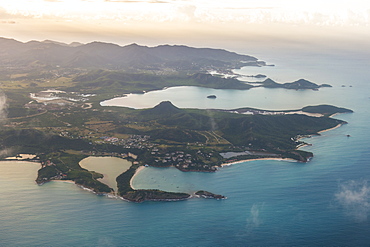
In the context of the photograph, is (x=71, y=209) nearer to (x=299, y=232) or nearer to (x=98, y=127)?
(x=299, y=232)

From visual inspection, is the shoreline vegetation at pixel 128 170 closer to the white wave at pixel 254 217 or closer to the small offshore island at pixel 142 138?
the small offshore island at pixel 142 138

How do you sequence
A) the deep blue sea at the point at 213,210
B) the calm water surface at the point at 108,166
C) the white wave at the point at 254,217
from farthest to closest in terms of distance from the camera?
1. the calm water surface at the point at 108,166
2. the white wave at the point at 254,217
3. the deep blue sea at the point at 213,210

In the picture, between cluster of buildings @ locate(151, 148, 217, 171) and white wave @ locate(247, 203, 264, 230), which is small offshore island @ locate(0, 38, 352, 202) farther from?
white wave @ locate(247, 203, 264, 230)

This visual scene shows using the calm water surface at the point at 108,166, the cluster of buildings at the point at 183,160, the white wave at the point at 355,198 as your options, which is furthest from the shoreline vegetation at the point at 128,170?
the white wave at the point at 355,198

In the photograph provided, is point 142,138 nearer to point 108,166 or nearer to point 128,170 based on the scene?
point 108,166

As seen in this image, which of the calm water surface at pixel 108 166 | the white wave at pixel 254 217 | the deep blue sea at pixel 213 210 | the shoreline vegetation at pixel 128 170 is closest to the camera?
the deep blue sea at pixel 213 210

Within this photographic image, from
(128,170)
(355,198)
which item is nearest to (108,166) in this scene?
(128,170)
